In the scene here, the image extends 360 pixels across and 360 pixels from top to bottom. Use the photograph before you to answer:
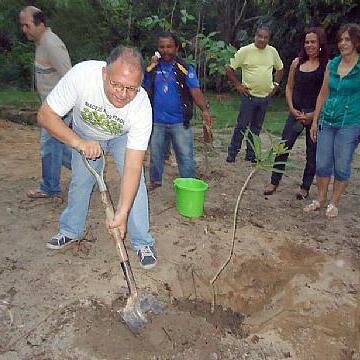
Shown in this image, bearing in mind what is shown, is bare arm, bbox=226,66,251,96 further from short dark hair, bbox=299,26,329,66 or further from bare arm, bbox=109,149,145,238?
bare arm, bbox=109,149,145,238

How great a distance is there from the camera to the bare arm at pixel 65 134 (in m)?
2.58

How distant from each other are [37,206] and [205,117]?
5.88ft

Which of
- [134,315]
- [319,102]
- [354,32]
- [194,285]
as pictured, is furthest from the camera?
[319,102]

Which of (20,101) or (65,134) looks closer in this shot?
(65,134)

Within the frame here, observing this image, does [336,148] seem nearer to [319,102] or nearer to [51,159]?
[319,102]

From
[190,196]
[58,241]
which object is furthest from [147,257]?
[190,196]

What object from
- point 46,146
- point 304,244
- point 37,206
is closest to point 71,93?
point 46,146

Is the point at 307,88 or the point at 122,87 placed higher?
the point at 122,87

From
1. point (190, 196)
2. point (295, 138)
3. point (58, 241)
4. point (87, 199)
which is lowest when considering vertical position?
point (58, 241)

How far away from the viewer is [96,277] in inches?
122

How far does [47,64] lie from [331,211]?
9.47ft

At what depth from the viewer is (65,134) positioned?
2672mm

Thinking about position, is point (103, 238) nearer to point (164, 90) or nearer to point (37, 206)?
point (37, 206)

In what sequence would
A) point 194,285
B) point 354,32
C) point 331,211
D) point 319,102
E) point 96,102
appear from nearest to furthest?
point 96,102 < point 194,285 < point 354,32 < point 319,102 < point 331,211
